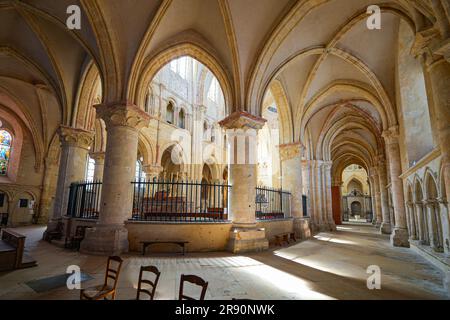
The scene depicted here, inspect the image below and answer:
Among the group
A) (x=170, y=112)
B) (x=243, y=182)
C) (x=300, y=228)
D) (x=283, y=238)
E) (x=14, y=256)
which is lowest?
(x=283, y=238)

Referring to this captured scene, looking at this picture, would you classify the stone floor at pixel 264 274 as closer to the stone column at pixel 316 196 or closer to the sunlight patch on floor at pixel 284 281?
the sunlight patch on floor at pixel 284 281

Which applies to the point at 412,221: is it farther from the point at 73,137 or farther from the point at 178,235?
the point at 73,137

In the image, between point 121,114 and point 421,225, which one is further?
point 421,225

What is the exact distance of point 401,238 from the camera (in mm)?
9812

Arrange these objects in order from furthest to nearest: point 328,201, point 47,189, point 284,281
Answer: point 47,189
point 328,201
point 284,281

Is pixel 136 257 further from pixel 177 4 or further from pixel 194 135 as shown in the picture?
pixel 194 135

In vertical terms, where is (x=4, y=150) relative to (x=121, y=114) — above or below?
above

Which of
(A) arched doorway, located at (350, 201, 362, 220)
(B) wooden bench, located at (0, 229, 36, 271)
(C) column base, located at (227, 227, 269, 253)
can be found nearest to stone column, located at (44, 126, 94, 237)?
(B) wooden bench, located at (0, 229, 36, 271)

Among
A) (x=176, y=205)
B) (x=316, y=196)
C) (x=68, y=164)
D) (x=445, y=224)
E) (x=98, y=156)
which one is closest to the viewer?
(x=445, y=224)

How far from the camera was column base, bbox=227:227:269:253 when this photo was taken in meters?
7.25

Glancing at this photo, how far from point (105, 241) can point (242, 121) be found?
5.55 metres

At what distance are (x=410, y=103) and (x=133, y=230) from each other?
10595 mm

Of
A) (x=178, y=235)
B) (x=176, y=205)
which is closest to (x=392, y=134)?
(x=176, y=205)

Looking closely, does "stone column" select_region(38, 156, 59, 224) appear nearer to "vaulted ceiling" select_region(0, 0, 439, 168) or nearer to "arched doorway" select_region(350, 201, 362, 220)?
"vaulted ceiling" select_region(0, 0, 439, 168)
